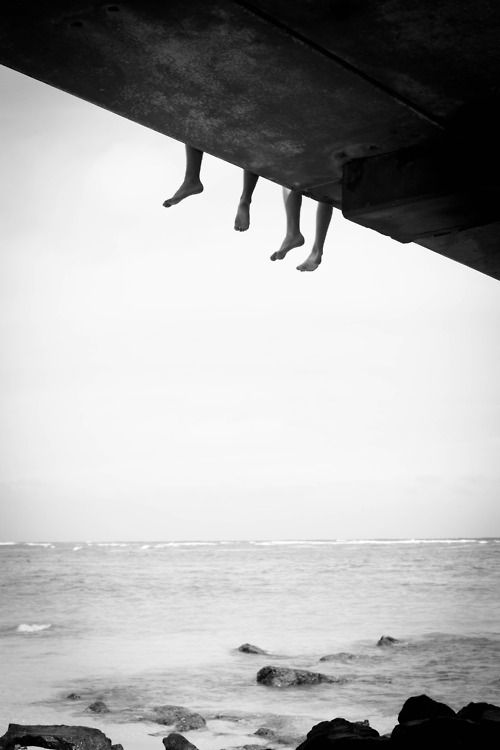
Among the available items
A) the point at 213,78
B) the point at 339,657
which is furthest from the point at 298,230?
the point at 339,657

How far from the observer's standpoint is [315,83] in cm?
294

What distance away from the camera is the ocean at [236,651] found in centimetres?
987

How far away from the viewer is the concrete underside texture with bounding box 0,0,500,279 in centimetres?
254

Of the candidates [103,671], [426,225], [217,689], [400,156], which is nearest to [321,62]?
[400,156]

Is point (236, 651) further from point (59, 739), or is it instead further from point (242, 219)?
point (242, 219)

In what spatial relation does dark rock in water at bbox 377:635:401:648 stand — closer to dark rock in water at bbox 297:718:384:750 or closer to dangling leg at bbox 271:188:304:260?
dark rock in water at bbox 297:718:384:750

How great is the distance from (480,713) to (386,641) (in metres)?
10.5

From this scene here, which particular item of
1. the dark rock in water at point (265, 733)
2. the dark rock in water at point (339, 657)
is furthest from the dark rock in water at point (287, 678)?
the dark rock in water at point (265, 733)

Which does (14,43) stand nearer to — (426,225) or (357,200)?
(357,200)

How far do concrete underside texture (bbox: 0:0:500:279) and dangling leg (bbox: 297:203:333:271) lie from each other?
29 cm

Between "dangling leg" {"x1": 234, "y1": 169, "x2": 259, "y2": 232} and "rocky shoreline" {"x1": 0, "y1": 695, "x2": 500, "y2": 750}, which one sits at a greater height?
"dangling leg" {"x1": 234, "y1": 169, "x2": 259, "y2": 232}

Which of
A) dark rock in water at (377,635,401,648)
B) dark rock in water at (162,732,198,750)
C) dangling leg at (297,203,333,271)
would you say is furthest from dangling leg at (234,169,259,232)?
dark rock in water at (377,635,401,648)

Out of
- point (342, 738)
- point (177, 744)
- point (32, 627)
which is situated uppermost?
point (342, 738)

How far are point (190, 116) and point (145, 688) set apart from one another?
32.9ft
